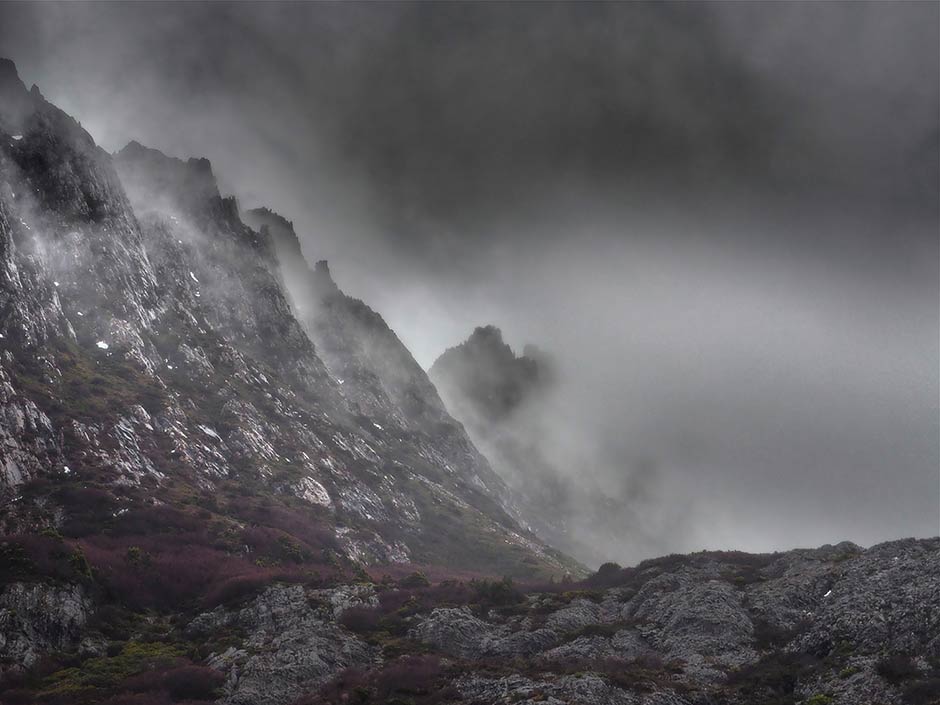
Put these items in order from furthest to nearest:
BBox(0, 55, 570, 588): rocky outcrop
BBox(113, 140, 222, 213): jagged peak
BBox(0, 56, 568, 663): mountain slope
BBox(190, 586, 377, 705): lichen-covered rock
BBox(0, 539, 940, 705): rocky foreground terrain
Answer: BBox(113, 140, 222, 213): jagged peak < BBox(0, 55, 570, 588): rocky outcrop < BBox(0, 56, 568, 663): mountain slope < BBox(190, 586, 377, 705): lichen-covered rock < BBox(0, 539, 940, 705): rocky foreground terrain

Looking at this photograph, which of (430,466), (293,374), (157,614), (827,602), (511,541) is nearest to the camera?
(827,602)

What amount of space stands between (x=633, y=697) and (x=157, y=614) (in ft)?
142

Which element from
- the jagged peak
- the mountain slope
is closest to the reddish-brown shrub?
the mountain slope

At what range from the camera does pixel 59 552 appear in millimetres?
50344

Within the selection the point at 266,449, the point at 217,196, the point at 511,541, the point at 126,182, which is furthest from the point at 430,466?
the point at 126,182

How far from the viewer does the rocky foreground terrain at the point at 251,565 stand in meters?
38.2

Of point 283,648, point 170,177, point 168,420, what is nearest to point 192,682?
point 283,648

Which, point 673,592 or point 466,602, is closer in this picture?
point 673,592

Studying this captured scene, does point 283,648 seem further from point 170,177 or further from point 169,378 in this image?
point 170,177

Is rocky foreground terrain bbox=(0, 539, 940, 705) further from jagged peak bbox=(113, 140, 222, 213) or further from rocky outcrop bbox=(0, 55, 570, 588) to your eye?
jagged peak bbox=(113, 140, 222, 213)

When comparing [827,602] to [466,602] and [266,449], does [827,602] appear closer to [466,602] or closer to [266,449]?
[466,602]

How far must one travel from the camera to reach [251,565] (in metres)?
67.9

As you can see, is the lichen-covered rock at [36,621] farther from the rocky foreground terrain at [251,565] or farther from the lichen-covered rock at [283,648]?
the lichen-covered rock at [283,648]

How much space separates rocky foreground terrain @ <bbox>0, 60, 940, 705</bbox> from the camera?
1505 inches
